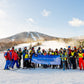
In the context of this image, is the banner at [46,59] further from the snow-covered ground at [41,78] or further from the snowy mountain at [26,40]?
the snowy mountain at [26,40]

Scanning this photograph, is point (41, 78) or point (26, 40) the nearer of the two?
point (41, 78)

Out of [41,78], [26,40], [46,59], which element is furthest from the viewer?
[26,40]

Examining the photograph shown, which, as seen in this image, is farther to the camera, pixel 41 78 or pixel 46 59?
pixel 46 59

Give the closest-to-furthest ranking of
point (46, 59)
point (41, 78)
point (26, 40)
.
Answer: point (41, 78)
point (46, 59)
point (26, 40)

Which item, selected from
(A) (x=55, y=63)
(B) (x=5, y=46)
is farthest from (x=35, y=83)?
(B) (x=5, y=46)

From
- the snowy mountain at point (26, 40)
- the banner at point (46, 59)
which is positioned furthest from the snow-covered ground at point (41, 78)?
the snowy mountain at point (26, 40)

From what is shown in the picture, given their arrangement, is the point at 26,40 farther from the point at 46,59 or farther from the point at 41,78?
the point at 41,78

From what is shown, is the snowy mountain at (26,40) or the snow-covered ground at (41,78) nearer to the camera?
the snow-covered ground at (41,78)

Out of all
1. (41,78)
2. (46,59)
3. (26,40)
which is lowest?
(41,78)

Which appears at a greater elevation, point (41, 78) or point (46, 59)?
point (46, 59)

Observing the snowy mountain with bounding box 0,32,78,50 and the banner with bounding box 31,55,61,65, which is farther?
the snowy mountain with bounding box 0,32,78,50

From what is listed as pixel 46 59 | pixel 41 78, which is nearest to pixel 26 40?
pixel 46 59

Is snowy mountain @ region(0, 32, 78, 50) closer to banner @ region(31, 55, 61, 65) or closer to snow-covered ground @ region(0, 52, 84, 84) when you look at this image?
banner @ region(31, 55, 61, 65)

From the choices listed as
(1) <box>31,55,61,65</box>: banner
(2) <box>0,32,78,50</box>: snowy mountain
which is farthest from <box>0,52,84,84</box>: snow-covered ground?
(2) <box>0,32,78,50</box>: snowy mountain
